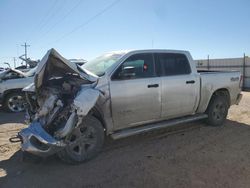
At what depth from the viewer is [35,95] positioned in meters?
5.07

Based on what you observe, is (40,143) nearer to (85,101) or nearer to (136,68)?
(85,101)

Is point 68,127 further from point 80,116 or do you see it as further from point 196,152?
point 196,152

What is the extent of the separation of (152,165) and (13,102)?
7070 millimetres

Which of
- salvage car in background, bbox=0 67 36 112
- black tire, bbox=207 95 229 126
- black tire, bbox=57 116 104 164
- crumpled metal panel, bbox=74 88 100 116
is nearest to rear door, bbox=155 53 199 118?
black tire, bbox=207 95 229 126

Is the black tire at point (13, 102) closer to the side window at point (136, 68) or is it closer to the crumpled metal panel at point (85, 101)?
the side window at point (136, 68)

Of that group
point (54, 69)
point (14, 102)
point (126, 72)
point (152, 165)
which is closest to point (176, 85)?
point (126, 72)

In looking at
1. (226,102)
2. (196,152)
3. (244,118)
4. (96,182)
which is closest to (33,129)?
(96,182)

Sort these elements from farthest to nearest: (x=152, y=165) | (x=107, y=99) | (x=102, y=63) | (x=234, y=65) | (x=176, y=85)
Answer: (x=234, y=65), (x=176, y=85), (x=102, y=63), (x=107, y=99), (x=152, y=165)

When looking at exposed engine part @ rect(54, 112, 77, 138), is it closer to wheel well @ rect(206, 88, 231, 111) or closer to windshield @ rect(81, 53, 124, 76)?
windshield @ rect(81, 53, 124, 76)

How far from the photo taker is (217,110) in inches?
276

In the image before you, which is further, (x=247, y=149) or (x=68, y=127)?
(x=247, y=149)

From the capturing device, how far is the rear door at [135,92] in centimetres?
490

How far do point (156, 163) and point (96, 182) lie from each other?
1.17 m

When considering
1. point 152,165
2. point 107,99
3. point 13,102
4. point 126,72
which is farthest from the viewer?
point 13,102
